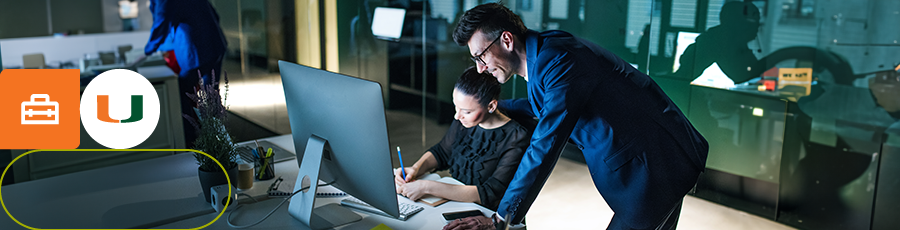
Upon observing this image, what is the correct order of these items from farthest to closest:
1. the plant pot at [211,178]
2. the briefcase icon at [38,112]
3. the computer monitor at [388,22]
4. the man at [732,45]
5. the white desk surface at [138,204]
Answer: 1. the computer monitor at [388,22]
2. the man at [732,45]
3. the briefcase icon at [38,112]
4. the plant pot at [211,178]
5. the white desk surface at [138,204]

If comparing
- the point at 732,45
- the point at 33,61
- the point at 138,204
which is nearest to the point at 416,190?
the point at 138,204

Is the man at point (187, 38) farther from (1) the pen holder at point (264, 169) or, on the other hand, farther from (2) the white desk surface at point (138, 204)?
(1) the pen holder at point (264, 169)

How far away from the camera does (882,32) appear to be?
8.80 feet

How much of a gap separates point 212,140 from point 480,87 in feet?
→ 2.94

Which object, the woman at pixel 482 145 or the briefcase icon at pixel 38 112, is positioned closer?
the woman at pixel 482 145

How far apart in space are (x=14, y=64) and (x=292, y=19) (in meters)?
2.19

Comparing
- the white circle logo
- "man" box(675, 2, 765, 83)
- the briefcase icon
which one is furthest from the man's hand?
the white circle logo

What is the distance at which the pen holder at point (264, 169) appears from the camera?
78.8 inches

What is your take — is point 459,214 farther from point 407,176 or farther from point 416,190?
point 407,176

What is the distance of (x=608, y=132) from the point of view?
1.65 metres

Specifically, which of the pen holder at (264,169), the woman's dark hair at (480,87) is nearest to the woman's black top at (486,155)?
the woman's dark hair at (480,87)

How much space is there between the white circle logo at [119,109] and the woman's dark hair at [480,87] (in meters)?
2.47

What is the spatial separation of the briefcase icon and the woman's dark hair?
7.27ft

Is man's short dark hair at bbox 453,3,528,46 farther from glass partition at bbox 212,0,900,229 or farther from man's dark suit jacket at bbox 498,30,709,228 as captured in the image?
glass partition at bbox 212,0,900,229
